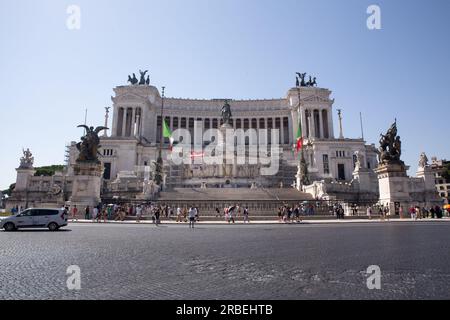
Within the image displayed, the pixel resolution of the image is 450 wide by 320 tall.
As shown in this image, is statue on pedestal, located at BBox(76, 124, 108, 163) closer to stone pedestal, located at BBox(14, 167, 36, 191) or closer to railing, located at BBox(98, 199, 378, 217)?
railing, located at BBox(98, 199, 378, 217)

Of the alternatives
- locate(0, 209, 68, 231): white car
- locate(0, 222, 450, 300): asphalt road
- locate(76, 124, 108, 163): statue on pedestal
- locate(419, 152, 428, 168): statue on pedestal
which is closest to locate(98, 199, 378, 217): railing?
locate(76, 124, 108, 163): statue on pedestal

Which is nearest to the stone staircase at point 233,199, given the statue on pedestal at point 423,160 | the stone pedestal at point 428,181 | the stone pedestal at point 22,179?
the stone pedestal at point 428,181

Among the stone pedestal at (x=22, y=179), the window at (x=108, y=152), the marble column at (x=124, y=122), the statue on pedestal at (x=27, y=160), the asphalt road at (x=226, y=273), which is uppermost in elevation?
the marble column at (x=124, y=122)

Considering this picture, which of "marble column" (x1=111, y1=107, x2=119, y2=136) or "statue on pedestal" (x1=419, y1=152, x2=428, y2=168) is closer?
"statue on pedestal" (x1=419, y1=152, x2=428, y2=168)

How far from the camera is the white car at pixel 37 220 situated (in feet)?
51.7

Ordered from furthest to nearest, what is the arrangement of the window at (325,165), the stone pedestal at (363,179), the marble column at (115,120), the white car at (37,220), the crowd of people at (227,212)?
the marble column at (115,120), the window at (325,165), the stone pedestal at (363,179), the crowd of people at (227,212), the white car at (37,220)

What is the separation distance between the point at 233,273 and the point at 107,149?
60738 millimetres

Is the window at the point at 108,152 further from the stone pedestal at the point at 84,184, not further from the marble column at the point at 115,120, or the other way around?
the stone pedestal at the point at 84,184

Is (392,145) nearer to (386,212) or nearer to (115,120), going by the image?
(386,212)

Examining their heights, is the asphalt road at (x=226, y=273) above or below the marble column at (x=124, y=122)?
below

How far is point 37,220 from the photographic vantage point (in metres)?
16.1

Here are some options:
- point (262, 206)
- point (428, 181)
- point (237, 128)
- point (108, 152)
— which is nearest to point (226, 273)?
point (262, 206)

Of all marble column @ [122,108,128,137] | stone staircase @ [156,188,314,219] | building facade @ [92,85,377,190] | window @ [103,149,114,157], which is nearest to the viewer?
stone staircase @ [156,188,314,219]

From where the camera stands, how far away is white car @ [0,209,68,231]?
1576 centimetres
